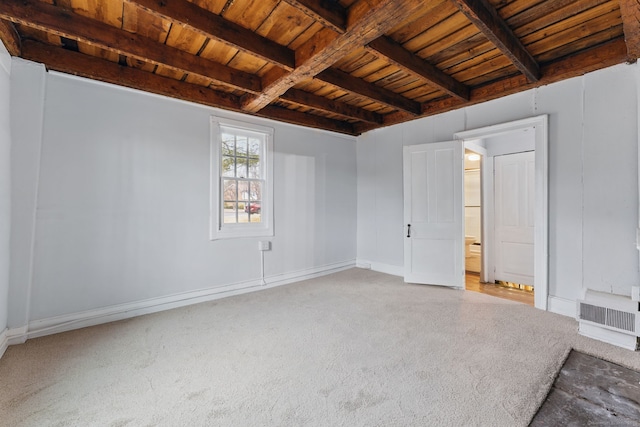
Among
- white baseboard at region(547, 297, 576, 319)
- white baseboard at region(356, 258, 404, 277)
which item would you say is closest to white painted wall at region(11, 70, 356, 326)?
white baseboard at region(356, 258, 404, 277)

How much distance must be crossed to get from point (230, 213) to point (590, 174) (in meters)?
4.16

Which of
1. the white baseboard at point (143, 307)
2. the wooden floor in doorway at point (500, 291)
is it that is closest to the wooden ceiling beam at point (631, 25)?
the wooden floor in doorway at point (500, 291)

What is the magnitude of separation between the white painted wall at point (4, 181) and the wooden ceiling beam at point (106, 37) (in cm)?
46

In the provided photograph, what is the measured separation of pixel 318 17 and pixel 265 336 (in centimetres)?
261

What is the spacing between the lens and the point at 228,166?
384 centimetres

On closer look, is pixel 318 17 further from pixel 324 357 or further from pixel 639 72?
pixel 639 72

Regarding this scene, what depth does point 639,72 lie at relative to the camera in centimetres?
257

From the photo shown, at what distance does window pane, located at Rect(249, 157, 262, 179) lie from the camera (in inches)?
160

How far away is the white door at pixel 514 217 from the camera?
13.9 ft

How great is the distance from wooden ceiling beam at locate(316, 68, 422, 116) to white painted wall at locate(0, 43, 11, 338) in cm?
266

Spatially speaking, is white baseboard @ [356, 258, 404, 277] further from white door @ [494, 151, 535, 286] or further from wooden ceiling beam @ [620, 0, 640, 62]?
wooden ceiling beam @ [620, 0, 640, 62]

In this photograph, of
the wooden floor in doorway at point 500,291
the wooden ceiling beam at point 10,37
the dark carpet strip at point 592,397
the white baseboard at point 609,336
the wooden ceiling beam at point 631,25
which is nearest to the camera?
the dark carpet strip at point 592,397

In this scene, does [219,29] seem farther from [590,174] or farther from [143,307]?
[590,174]

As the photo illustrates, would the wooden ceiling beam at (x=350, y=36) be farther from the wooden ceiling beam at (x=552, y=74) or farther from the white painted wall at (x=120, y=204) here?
the wooden ceiling beam at (x=552, y=74)
